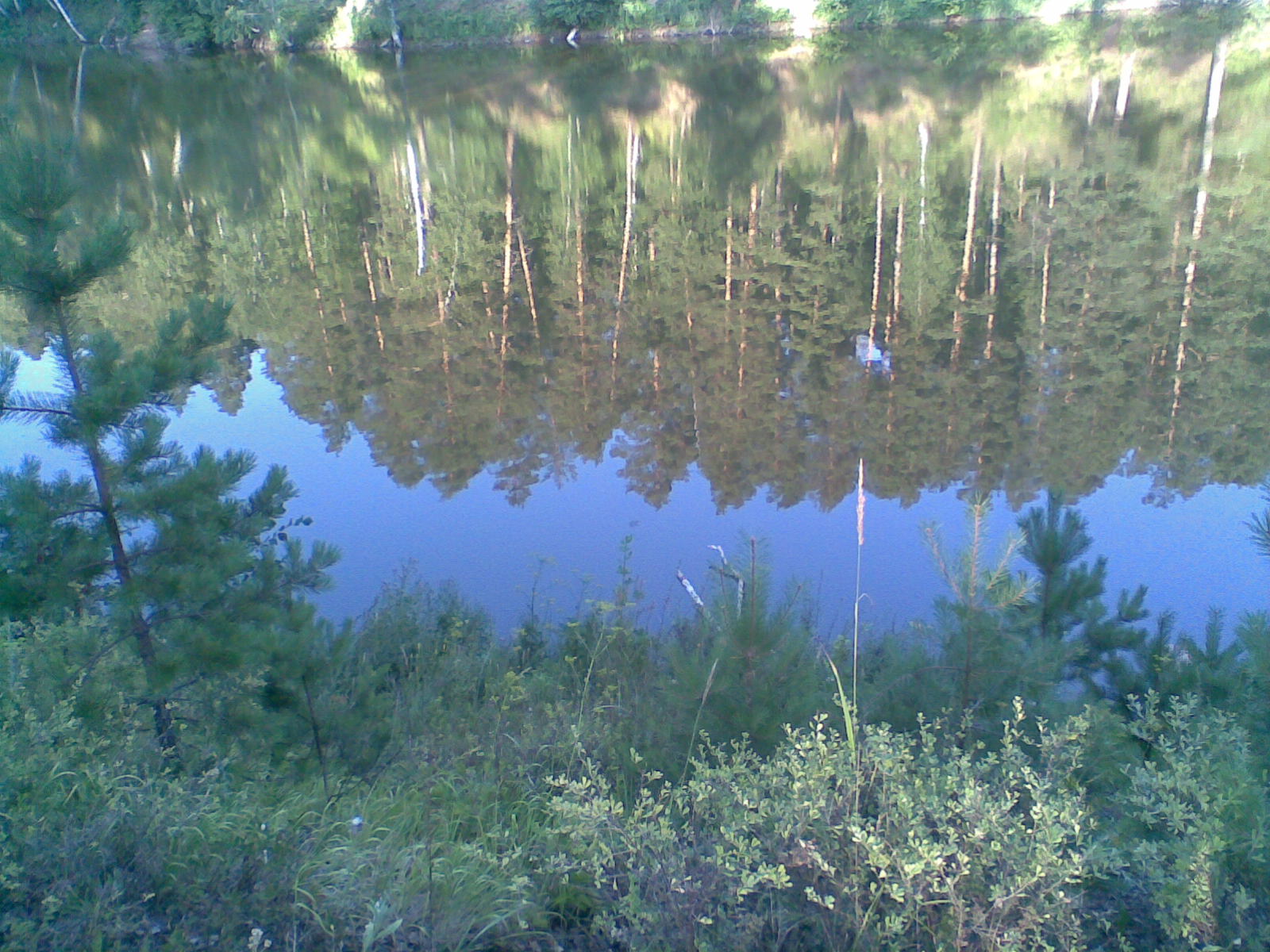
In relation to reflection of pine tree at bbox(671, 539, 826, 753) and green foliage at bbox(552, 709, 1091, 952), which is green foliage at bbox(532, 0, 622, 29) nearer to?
reflection of pine tree at bbox(671, 539, 826, 753)

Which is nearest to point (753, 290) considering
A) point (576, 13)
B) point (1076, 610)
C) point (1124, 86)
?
point (1076, 610)

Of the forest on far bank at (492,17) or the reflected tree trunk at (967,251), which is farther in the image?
the forest on far bank at (492,17)

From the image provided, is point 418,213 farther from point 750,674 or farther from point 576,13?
point 576,13

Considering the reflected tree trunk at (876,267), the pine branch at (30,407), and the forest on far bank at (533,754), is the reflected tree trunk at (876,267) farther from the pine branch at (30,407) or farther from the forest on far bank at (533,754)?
the pine branch at (30,407)

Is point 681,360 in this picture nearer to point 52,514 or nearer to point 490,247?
point 490,247

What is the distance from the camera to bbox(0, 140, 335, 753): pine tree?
3.72 m

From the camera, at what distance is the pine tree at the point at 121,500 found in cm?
372

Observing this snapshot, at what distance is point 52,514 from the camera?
3.81 meters

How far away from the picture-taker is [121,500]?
12.8 feet

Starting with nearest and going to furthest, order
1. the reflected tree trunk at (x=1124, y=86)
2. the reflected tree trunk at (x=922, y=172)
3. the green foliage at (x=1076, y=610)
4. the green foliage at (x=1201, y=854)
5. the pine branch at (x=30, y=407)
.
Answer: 1. the green foliage at (x=1201, y=854)
2. the pine branch at (x=30, y=407)
3. the green foliage at (x=1076, y=610)
4. the reflected tree trunk at (x=922, y=172)
5. the reflected tree trunk at (x=1124, y=86)

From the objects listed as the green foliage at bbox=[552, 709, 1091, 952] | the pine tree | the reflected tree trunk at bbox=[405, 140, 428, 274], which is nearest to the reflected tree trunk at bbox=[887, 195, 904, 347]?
the reflected tree trunk at bbox=[405, 140, 428, 274]

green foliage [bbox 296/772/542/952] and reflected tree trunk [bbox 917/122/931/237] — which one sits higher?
reflected tree trunk [bbox 917/122/931/237]

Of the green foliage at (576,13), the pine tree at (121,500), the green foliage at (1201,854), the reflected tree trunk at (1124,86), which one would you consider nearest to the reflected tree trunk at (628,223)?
the pine tree at (121,500)

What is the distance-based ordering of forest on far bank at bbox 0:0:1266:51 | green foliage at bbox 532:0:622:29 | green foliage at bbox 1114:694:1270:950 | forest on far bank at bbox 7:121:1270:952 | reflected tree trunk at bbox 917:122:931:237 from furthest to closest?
green foliage at bbox 532:0:622:29
forest on far bank at bbox 0:0:1266:51
reflected tree trunk at bbox 917:122:931:237
forest on far bank at bbox 7:121:1270:952
green foliage at bbox 1114:694:1270:950
